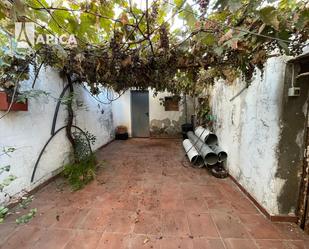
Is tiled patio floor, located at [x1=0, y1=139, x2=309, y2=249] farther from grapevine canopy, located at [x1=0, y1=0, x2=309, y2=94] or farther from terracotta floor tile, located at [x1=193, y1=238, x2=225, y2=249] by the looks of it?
grapevine canopy, located at [x1=0, y1=0, x2=309, y2=94]

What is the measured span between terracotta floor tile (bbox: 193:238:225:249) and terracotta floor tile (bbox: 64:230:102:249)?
36.0 inches

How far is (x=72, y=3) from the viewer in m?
1.25

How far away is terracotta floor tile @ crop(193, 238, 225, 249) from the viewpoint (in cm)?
164

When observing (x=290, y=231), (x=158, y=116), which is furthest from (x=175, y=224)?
(x=158, y=116)

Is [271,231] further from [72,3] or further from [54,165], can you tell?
[54,165]

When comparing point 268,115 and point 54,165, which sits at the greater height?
point 268,115

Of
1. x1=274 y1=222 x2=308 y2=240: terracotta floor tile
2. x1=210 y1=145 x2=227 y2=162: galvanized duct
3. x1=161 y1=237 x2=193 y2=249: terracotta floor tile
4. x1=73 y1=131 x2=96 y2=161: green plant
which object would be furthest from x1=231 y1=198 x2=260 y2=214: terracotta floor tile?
x1=73 y1=131 x2=96 y2=161: green plant

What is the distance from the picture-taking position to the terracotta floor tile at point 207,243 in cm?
164

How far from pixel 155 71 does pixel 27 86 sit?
1725mm

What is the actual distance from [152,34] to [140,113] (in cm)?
553

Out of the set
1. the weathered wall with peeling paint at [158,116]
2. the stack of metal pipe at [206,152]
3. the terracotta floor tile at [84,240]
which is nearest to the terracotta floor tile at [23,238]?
the terracotta floor tile at [84,240]

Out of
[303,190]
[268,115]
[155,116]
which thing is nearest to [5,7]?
[268,115]

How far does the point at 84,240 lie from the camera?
1701mm

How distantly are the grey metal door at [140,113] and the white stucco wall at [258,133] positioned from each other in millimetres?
3958
